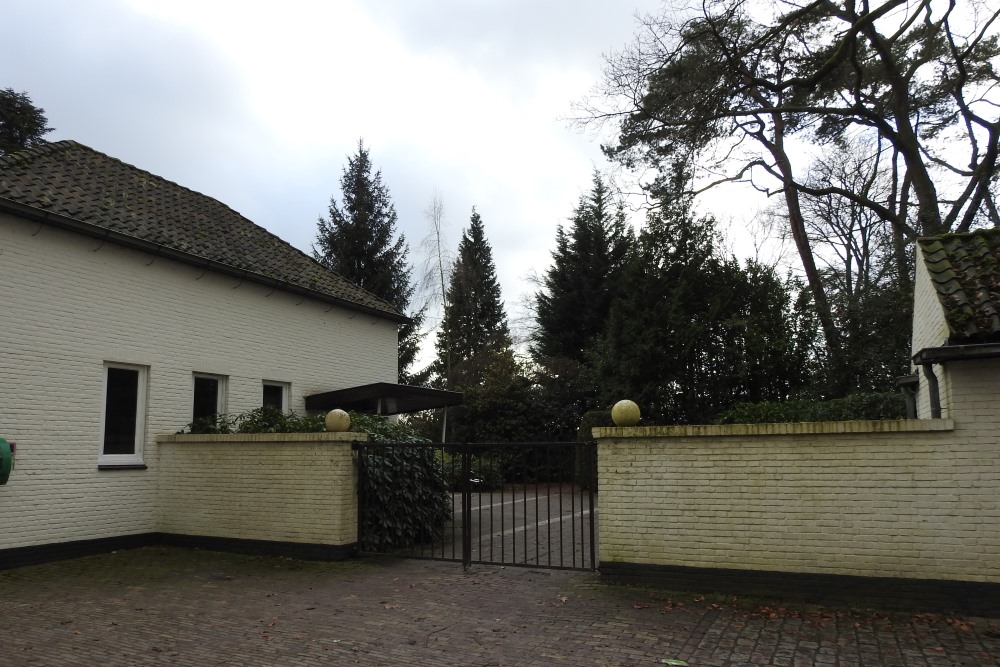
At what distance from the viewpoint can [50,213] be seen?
31.6ft

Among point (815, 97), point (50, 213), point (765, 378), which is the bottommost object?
point (765, 378)

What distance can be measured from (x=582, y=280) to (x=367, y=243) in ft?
30.3

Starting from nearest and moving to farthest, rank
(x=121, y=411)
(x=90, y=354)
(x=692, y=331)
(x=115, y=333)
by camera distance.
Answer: (x=90, y=354)
(x=115, y=333)
(x=121, y=411)
(x=692, y=331)

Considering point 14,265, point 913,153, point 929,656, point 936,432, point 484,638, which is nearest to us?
point 929,656

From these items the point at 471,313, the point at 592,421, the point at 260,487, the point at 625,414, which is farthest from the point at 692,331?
the point at 471,313

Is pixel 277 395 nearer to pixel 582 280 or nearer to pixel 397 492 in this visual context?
pixel 397 492

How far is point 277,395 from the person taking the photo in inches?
547

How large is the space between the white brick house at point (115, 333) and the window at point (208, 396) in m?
0.02

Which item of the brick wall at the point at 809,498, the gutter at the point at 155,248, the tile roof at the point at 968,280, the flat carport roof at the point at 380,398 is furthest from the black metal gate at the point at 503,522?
the gutter at the point at 155,248

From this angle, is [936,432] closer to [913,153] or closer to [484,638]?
[484,638]

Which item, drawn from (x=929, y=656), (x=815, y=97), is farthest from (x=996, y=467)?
(x=815, y=97)

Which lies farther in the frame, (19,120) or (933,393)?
(19,120)

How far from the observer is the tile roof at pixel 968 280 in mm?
6188

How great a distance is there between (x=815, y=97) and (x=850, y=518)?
12873mm
